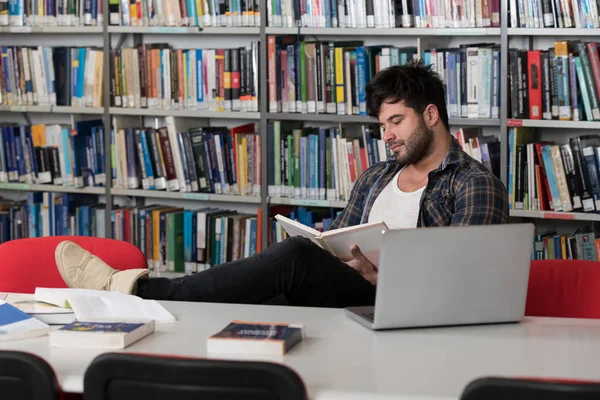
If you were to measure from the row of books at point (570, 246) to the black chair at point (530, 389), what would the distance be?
233 centimetres

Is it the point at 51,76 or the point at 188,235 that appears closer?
the point at 188,235

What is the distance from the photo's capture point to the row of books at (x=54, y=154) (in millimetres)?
4207

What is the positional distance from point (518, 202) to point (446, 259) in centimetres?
185

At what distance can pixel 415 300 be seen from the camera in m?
1.75

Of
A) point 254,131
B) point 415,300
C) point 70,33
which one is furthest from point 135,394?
point 70,33

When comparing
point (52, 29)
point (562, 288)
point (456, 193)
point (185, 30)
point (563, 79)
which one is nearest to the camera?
point (562, 288)

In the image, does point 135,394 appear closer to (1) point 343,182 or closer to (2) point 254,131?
(1) point 343,182

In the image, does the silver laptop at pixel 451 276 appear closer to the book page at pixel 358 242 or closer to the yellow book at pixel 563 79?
the book page at pixel 358 242

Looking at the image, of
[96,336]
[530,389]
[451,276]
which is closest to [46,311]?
[96,336]

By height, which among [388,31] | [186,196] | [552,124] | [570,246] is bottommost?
[570,246]

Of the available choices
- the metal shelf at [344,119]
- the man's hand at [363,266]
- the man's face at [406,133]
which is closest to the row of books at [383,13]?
the metal shelf at [344,119]

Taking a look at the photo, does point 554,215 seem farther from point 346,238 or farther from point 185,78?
point 185,78

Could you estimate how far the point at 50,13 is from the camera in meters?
4.22

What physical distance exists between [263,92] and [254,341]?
7.67 ft
